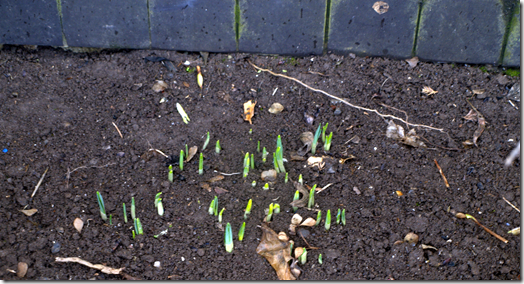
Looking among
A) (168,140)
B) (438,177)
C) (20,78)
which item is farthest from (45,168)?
(438,177)

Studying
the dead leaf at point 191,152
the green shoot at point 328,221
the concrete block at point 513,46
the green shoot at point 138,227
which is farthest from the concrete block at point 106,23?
the concrete block at point 513,46

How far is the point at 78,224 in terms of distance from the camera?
6.35ft

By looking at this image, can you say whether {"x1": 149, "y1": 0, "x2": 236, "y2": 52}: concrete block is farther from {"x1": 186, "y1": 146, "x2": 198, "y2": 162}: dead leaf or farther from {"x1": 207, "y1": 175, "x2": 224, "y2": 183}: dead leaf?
{"x1": 207, "y1": 175, "x2": 224, "y2": 183}: dead leaf

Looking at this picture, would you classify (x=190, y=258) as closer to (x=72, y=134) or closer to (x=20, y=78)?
(x=72, y=134)

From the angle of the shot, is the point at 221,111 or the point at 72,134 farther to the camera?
the point at 221,111

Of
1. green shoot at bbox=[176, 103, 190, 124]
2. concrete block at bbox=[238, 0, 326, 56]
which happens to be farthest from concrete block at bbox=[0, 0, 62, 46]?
concrete block at bbox=[238, 0, 326, 56]

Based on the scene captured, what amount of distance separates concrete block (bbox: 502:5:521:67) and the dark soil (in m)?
0.12

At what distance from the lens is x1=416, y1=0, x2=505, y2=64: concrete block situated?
2725 mm

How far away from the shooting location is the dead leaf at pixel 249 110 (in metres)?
2.50

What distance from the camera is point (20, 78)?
2664 mm

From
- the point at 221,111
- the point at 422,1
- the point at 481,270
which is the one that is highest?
the point at 422,1

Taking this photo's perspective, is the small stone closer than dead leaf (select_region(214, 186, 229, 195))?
Yes

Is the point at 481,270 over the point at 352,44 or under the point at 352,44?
under

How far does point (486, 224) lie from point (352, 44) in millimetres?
1410
